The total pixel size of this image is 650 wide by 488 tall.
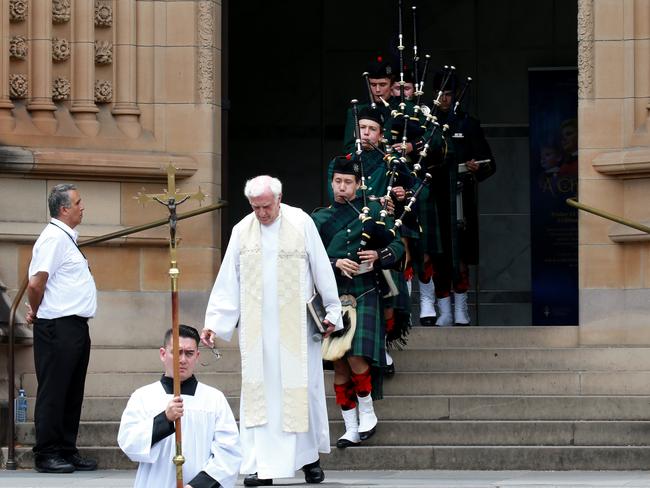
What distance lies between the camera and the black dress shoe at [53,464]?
43.0 ft

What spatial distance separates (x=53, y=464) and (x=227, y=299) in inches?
67.3

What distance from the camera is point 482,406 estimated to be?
13875 mm

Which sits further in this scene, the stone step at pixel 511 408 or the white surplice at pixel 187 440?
the stone step at pixel 511 408

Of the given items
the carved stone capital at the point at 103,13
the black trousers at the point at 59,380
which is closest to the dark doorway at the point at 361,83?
the carved stone capital at the point at 103,13

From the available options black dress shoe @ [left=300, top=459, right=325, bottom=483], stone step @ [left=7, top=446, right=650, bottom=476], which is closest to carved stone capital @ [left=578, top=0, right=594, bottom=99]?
stone step @ [left=7, top=446, right=650, bottom=476]

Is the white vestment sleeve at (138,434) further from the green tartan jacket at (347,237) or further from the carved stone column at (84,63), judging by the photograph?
the carved stone column at (84,63)

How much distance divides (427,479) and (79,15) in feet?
17.2

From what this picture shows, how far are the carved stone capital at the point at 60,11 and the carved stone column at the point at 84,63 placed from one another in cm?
6

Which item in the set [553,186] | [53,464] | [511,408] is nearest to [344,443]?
[511,408]

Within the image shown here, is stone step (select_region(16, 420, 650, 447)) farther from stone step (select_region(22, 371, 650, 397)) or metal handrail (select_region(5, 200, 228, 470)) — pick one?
stone step (select_region(22, 371, 650, 397))

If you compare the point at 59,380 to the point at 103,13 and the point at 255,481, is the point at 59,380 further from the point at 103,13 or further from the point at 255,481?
the point at 103,13

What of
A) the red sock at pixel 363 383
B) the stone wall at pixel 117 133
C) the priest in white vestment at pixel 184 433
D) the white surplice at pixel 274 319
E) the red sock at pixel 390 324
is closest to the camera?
the priest in white vestment at pixel 184 433

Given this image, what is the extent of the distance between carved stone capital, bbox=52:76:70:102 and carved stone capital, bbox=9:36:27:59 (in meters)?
0.35

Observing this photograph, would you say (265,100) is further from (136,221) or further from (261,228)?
(261,228)
